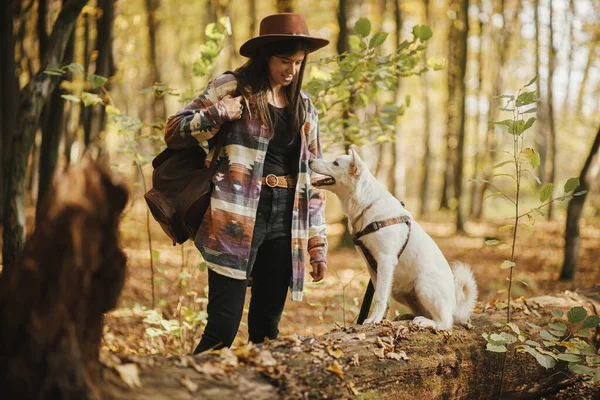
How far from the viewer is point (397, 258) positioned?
3834 mm

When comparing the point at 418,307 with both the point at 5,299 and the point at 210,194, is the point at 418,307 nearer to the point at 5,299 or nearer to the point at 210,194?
the point at 210,194

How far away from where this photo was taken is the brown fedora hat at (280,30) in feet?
9.84

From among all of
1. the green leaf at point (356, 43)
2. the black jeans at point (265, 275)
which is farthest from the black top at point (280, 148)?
the green leaf at point (356, 43)

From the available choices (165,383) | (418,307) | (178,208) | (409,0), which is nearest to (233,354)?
(165,383)

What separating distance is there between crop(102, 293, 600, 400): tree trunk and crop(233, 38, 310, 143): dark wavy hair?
127cm

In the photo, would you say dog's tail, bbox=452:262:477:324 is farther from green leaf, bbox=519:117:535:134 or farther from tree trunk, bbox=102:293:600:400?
green leaf, bbox=519:117:535:134

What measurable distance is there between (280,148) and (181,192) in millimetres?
646

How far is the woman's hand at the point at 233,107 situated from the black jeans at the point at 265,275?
46 centimetres

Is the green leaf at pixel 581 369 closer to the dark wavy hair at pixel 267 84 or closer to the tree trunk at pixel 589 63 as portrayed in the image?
the dark wavy hair at pixel 267 84

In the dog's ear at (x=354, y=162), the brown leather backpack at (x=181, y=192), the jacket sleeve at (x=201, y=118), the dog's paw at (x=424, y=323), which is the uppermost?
the jacket sleeve at (x=201, y=118)

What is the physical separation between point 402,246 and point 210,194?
62.9 inches

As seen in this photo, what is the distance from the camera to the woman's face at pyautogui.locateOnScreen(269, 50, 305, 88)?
119 inches

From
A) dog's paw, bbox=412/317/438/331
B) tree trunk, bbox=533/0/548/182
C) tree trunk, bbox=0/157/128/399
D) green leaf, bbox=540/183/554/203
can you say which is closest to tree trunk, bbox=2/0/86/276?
tree trunk, bbox=0/157/128/399

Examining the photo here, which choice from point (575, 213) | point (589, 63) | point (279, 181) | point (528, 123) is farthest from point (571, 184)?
point (589, 63)
